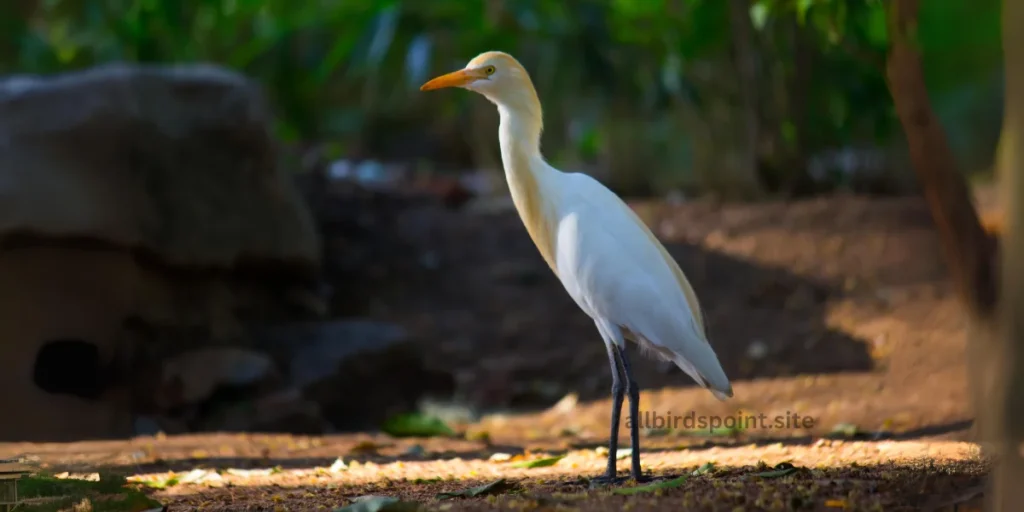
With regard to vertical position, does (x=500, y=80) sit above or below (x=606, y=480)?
above

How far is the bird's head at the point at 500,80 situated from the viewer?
418cm

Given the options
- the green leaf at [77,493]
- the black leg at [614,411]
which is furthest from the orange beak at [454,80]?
the green leaf at [77,493]

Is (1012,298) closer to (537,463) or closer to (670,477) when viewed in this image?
(670,477)

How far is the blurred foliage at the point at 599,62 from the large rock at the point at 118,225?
58.6 inches

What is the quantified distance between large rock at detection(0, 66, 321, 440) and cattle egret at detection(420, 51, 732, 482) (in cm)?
398

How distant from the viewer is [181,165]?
788 centimetres

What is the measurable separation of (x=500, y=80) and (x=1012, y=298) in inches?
96.7

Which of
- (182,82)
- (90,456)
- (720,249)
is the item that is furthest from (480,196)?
(90,456)

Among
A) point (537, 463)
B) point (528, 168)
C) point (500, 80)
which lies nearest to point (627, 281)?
point (528, 168)

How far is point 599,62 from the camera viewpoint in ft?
35.2

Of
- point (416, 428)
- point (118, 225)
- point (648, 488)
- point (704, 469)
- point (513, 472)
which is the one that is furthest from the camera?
point (118, 225)

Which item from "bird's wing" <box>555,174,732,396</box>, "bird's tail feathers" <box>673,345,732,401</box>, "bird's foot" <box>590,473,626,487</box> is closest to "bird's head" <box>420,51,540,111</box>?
"bird's wing" <box>555,174,732,396</box>

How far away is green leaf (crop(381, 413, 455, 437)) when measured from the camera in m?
A: 6.31

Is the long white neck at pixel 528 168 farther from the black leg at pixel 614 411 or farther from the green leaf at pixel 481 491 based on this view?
the green leaf at pixel 481 491
